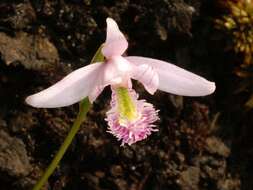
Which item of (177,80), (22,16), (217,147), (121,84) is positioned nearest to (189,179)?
(217,147)

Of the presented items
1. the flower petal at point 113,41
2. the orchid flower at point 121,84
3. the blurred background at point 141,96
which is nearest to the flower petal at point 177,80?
the orchid flower at point 121,84

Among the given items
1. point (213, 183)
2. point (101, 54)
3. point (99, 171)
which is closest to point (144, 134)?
point (101, 54)

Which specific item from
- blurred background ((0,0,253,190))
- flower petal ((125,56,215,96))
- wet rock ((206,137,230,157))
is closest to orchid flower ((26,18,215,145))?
flower petal ((125,56,215,96))

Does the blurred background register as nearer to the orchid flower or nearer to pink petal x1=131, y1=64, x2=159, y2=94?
the orchid flower

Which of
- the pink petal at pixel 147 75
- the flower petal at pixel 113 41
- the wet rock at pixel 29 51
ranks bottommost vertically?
the wet rock at pixel 29 51

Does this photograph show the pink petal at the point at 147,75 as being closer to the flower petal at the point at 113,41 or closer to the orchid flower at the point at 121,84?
the orchid flower at the point at 121,84

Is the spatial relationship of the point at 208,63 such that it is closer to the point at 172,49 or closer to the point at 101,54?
the point at 172,49

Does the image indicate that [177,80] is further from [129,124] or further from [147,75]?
[129,124]
